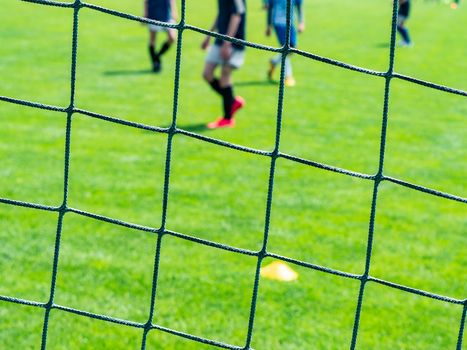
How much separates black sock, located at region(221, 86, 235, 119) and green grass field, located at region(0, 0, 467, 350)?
0.26 meters

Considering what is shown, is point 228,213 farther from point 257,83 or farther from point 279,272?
point 257,83

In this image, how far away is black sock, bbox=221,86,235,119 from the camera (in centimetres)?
761

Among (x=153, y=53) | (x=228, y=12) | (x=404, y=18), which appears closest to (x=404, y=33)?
(x=404, y=18)

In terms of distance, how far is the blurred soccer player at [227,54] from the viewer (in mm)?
7117

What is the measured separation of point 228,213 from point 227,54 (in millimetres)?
2597

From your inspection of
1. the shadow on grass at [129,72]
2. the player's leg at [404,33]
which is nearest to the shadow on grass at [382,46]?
the player's leg at [404,33]

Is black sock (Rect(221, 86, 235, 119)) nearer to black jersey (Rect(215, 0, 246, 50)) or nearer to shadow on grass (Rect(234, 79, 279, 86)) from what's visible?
black jersey (Rect(215, 0, 246, 50))

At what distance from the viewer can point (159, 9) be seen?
1027 cm

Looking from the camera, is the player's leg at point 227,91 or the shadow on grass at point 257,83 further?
the shadow on grass at point 257,83

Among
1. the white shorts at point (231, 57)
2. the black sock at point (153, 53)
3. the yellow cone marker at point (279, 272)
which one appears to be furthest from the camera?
the black sock at point (153, 53)

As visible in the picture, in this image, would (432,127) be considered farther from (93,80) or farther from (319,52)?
(319,52)

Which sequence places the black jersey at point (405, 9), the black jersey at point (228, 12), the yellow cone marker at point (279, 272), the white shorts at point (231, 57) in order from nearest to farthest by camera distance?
the yellow cone marker at point (279, 272)
the black jersey at point (228, 12)
the white shorts at point (231, 57)
the black jersey at point (405, 9)

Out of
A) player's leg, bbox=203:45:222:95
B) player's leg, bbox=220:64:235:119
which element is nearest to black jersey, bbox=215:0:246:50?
player's leg, bbox=203:45:222:95

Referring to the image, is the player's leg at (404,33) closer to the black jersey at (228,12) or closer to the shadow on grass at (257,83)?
the shadow on grass at (257,83)
